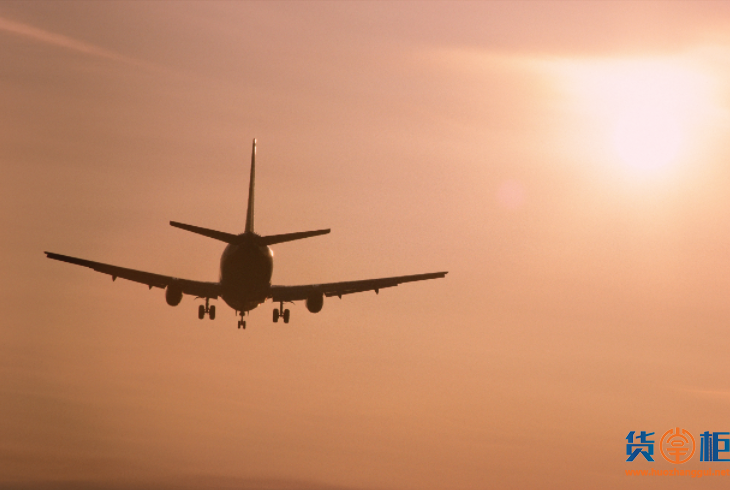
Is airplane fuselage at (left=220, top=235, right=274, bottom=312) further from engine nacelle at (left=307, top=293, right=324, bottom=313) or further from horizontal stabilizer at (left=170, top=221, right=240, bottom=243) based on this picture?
engine nacelle at (left=307, top=293, right=324, bottom=313)

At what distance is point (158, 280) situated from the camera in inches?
3807

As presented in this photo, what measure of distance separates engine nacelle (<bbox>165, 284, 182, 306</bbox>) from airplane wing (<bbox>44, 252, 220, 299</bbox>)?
13.3 inches

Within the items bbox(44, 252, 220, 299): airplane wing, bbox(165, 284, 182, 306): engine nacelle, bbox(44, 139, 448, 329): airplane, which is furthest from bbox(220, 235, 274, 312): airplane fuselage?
bbox(165, 284, 182, 306): engine nacelle

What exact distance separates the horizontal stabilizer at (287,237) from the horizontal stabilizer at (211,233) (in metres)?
2.03

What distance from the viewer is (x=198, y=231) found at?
83562 mm

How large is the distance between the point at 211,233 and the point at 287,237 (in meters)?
5.62

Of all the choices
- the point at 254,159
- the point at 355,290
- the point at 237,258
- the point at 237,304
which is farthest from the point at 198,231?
the point at 254,159

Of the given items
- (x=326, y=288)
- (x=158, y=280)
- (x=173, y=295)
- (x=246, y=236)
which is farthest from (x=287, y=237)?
(x=158, y=280)

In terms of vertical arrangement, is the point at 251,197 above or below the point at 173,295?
above

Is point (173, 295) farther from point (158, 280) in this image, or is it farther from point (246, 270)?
point (246, 270)

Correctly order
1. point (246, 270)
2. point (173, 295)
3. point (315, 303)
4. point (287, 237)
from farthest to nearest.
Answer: point (315, 303)
point (173, 295)
point (246, 270)
point (287, 237)

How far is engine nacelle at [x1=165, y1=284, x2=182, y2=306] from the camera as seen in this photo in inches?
3752

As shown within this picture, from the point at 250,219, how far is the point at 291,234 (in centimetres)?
1622

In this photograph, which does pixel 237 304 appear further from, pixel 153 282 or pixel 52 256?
pixel 52 256
